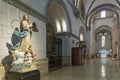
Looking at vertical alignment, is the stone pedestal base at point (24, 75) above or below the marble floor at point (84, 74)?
above

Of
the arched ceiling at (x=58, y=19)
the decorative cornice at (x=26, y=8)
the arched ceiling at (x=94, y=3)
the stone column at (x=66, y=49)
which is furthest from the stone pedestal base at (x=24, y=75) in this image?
the arched ceiling at (x=94, y=3)

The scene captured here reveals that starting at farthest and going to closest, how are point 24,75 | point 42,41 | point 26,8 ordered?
point 42,41
point 26,8
point 24,75

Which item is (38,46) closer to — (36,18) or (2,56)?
(36,18)

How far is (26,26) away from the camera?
504 centimetres

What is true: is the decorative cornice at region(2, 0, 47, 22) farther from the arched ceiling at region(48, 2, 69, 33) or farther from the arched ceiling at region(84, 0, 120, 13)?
the arched ceiling at region(84, 0, 120, 13)

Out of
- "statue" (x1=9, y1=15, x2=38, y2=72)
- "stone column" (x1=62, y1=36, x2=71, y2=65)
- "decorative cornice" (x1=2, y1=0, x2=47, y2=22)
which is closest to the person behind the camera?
"statue" (x1=9, y1=15, x2=38, y2=72)

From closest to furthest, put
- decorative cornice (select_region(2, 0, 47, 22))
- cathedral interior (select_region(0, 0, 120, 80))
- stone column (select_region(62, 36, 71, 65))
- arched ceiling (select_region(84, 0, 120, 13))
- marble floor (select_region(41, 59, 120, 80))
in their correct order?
cathedral interior (select_region(0, 0, 120, 80)), decorative cornice (select_region(2, 0, 47, 22)), marble floor (select_region(41, 59, 120, 80)), stone column (select_region(62, 36, 71, 65)), arched ceiling (select_region(84, 0, 120, 13))

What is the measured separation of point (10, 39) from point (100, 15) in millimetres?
31837

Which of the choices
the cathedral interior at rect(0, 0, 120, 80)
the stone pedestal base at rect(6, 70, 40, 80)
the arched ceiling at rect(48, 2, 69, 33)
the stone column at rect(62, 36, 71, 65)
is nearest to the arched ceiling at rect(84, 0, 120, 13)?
the cathedral interior at rect(0, 0, 120, 80)

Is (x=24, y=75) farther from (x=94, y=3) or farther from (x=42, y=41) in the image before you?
(x=94, y=3)

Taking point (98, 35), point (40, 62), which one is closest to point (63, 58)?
point (40, 62)

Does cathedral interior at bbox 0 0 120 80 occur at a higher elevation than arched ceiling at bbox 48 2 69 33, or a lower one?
lower

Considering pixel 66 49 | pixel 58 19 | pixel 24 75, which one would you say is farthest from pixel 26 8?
pixel 66 49

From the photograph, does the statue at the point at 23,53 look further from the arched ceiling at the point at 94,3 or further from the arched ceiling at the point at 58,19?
the arched ceiling at the point at 94,3
